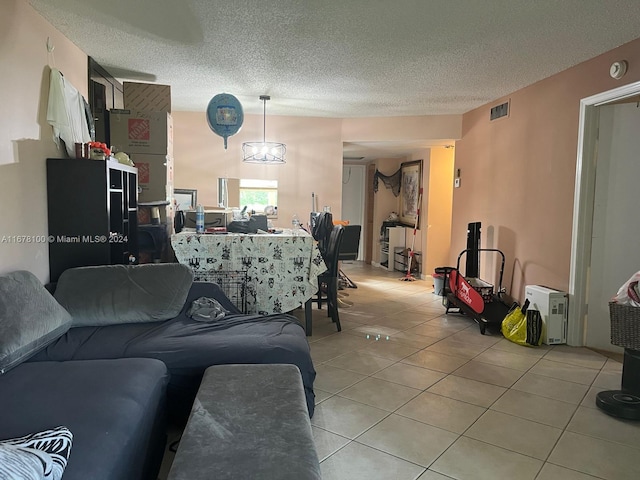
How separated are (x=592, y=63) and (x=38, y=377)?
14.2ft

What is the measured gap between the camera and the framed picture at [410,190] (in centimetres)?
754

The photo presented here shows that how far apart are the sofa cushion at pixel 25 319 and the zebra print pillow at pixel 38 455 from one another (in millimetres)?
770

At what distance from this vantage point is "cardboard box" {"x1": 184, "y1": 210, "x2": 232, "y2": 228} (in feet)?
13.8

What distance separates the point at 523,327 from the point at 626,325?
1.28m

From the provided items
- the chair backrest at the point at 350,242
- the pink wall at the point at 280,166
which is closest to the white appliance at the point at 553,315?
the chair backrest at the point at 350,242

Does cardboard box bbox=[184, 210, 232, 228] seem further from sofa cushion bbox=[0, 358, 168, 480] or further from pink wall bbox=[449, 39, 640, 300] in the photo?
pink wall bbox=[449, 39, 640, 300]

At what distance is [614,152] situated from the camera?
3.64 metres

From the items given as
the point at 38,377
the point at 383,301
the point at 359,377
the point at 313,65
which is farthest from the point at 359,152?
the point at 38,377

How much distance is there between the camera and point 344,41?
10.7ft

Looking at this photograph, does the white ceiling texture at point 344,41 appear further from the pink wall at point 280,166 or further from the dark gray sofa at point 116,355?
the dark gray sofa at point 116,355

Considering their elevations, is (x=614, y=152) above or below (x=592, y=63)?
below

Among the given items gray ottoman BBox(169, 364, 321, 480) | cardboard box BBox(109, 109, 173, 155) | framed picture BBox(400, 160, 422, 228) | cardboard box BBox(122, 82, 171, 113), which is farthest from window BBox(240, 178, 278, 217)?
gray ottoman BBox(169, 364, 321, 480)

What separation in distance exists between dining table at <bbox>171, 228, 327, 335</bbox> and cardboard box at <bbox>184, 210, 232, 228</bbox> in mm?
451

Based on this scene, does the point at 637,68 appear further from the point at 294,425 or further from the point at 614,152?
the point at 294,425
